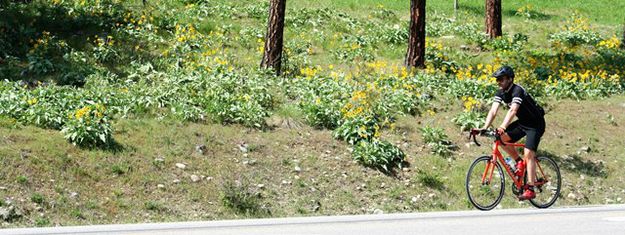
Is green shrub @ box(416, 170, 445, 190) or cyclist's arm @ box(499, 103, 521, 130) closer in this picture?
cyclist's arm @ box(499, 103, 521, 130)

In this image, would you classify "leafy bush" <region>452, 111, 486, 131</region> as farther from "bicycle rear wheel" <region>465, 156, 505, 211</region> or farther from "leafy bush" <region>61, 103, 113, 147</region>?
"leafy bush" <region>61, 103, 113, 147</region>

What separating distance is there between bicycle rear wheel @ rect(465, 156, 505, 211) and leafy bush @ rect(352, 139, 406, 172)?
142 centimetres

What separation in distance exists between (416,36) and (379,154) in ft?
19.1

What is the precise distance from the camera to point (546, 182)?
1102 cm

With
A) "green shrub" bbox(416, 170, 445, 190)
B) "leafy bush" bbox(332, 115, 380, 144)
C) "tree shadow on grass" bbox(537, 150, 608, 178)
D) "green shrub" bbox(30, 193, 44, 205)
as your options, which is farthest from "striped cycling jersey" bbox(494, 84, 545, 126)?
"green shrub" bbox(30, 193, 44, 205)

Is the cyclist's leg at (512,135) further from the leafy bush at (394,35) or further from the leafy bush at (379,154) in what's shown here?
the leafy bush at (394,35)

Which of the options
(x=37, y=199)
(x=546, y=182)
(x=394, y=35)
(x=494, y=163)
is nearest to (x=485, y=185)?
(x=494, y=163)

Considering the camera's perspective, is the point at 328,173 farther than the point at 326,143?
No

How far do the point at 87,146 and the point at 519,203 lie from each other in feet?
22.7

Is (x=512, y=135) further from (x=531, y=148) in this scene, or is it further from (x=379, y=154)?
(x=379, y=154)

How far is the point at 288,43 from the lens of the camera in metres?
19.2

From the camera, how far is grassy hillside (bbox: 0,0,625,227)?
33.9 ft

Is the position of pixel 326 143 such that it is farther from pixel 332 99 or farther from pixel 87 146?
pixel 87 146

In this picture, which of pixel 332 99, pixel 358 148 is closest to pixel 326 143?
pixel 358 148
